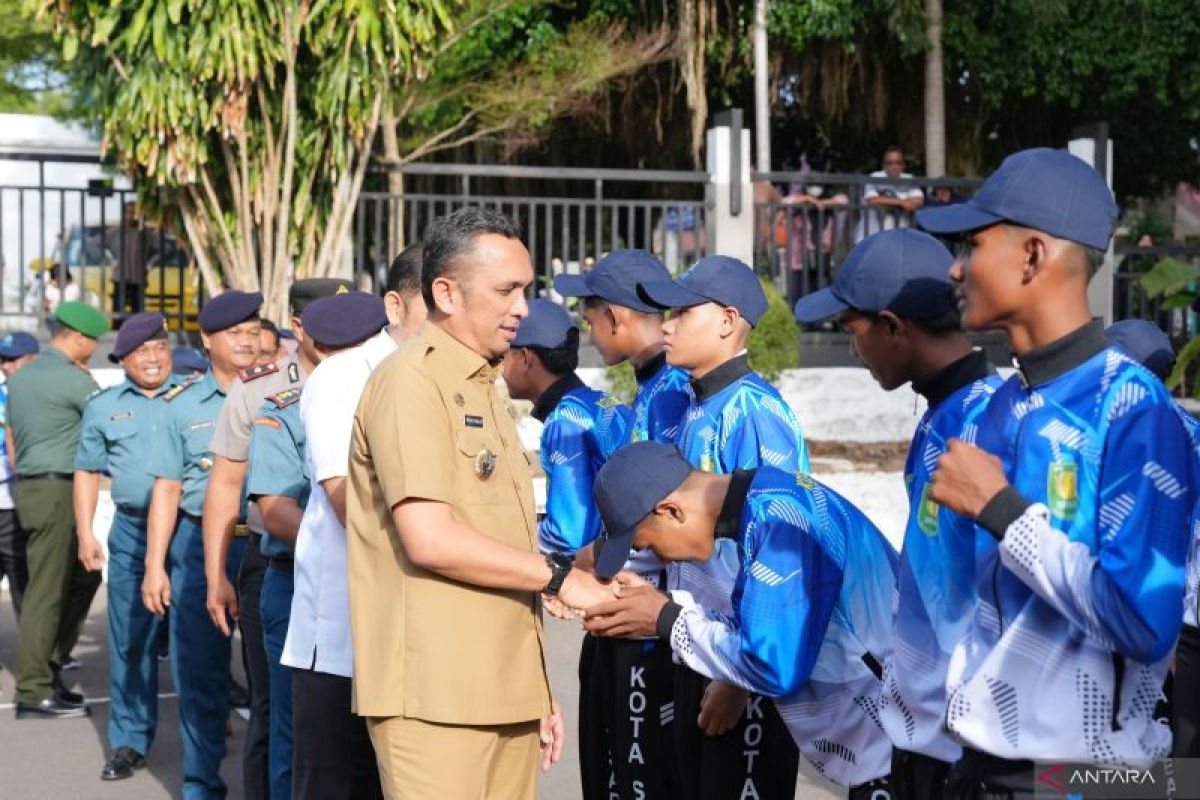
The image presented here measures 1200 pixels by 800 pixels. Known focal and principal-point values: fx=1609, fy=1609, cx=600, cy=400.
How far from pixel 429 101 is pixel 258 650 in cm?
1250

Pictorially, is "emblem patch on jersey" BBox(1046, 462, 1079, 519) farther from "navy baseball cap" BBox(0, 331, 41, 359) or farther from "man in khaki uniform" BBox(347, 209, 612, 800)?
"navy baseball cap" BBox(0, 331, 41, 359)

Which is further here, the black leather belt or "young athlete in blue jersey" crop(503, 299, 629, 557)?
"young athlete in blue jersey" crop(503, 299, 629, 557)

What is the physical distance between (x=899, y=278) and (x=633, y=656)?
1784 mm

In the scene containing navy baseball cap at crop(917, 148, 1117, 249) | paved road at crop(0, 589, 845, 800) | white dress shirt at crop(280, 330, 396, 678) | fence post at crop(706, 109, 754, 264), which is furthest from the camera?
fence post at crop(706, 109, 754, 264)

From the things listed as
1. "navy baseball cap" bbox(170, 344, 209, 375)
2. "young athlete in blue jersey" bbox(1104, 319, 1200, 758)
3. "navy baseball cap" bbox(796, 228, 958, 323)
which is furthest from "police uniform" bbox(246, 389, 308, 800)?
"navy baseball cap" bbox(170, 344, 209, 375)

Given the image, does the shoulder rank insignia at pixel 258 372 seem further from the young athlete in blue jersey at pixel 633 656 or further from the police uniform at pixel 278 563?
the young athlete in blue jersey at pixel 633 656

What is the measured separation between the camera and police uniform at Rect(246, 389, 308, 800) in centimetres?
527

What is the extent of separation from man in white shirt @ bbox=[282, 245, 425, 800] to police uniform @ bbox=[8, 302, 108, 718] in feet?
13.8

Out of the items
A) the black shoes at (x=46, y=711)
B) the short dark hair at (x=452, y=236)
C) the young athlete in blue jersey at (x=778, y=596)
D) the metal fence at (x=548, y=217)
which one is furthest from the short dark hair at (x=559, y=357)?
the metal fence at (x=548, y=217)

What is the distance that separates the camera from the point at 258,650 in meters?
5.73

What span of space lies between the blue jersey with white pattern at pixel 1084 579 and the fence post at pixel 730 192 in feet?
38.5

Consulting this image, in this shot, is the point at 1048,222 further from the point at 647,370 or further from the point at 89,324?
the point at 89,324

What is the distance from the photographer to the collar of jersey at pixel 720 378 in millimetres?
4641

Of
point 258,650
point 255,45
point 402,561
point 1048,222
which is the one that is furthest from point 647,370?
point 255,45
